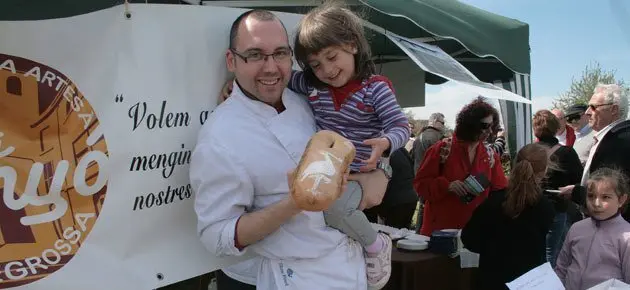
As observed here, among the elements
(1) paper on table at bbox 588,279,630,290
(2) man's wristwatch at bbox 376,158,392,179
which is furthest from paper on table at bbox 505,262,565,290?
(2) man's wristwatch at bbox 376,158,392,179

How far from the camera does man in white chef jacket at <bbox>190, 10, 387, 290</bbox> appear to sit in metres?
1.32

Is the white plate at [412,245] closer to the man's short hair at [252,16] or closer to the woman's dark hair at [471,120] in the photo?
the woman's dark hair at [471,120]

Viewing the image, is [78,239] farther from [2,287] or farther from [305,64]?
[305,64]

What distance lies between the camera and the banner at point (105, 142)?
48.4 inches

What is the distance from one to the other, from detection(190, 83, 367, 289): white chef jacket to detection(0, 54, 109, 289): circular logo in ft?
0.90

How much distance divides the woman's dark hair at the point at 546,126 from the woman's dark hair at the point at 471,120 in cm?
84

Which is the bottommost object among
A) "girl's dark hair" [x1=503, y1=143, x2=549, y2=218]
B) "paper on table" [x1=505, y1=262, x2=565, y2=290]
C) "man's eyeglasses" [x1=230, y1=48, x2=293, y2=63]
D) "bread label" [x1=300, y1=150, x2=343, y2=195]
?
"paper on table" [x1=505, y1=262, x2=565, y2=290]

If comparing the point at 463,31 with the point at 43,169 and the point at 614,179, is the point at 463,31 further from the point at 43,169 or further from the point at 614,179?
the point at 43,169

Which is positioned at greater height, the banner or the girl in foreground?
the banner

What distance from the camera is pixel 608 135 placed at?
10.0ft

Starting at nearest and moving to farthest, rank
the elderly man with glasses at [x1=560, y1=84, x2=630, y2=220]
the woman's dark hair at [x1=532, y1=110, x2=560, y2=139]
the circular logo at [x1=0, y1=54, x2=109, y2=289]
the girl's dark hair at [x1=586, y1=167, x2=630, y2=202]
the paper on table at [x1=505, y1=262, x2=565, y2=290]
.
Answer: the circular logo at [x1=0, y1=54, x2=109, y2=289]
the paper on table at [x1=505, y1=262, x2=565, y2=290]
the girl's dark hair at [x1=586, y1=167, x2=630, y2=202]
the elderly man with glasses at [x1=560, y1=84, x2=630, y2=220]
the woman's dark hair at [x1=532, y1=110, x2=560, y2=139]

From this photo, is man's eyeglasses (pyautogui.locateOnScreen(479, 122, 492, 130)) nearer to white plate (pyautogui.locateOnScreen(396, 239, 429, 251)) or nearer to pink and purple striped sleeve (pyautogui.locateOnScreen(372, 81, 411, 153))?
white plate (pyautogui.locateOnScreen(396, 239, 429, 251))

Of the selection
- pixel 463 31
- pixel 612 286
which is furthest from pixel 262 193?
pixel 463 31

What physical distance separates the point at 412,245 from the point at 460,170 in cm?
72
